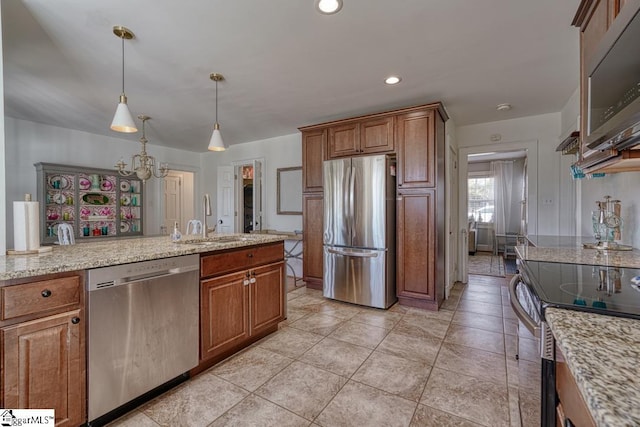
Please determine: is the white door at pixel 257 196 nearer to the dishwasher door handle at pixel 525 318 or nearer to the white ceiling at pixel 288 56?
the white ceiling at pixel 288 56

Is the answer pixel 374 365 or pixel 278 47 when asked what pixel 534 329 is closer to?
pixel 374 365

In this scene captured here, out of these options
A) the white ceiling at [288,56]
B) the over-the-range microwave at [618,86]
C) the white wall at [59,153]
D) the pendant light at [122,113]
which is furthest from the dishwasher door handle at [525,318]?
the white wall at [59,153]

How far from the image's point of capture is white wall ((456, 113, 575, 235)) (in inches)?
149

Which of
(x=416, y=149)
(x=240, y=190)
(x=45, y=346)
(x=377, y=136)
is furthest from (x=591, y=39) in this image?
(x=240, y=190)

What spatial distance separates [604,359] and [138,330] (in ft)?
6.64

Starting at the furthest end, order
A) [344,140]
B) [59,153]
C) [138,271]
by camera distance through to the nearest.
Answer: [59,153] → [344,140] → [138,271]

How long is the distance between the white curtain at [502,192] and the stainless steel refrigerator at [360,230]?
5246 millimetres

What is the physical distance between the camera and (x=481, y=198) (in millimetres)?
7816

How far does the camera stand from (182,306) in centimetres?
192

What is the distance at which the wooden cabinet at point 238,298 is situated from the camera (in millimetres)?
2100

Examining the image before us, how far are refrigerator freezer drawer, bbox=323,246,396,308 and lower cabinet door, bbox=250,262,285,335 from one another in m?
1.00

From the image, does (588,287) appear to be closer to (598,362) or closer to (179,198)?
(598,362)

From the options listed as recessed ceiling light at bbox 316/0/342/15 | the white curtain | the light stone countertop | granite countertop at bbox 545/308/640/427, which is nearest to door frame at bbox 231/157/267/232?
recessed ceiling light at bbox 316/0/342/15
